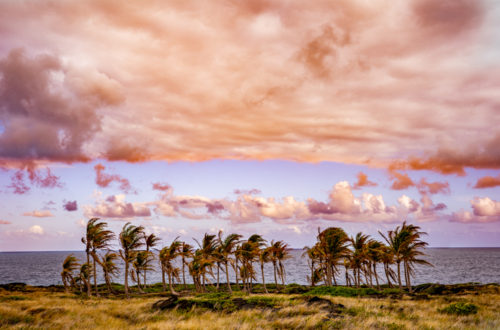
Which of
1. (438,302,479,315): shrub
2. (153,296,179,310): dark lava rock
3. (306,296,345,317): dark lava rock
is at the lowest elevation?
(438,302,479,315): shrub

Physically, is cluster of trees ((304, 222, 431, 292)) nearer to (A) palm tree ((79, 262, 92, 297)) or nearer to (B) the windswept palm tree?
(B) the windswept palm tree

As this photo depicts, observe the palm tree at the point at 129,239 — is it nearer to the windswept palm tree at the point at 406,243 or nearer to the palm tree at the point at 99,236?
the palm tree at the point at 99,236

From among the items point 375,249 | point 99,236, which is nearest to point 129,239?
point 99,236

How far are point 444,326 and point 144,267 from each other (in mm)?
45026

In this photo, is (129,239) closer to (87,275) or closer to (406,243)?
(87,275)

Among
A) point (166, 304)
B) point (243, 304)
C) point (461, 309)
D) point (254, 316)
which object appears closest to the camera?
point (254, 316)

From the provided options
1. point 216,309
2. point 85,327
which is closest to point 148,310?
point 216,309

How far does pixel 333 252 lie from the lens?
47438 millimetres

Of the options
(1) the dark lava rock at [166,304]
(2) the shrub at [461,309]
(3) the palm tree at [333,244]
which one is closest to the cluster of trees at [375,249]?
(3) the palm tree at [333,244]

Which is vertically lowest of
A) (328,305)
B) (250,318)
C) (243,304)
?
(328,305)

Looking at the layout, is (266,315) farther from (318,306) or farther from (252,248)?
(252,248)

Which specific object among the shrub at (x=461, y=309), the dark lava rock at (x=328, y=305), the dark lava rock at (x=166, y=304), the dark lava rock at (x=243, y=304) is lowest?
the shrub at (x=461, y=309)

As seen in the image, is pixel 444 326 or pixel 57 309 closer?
pixel 444 326

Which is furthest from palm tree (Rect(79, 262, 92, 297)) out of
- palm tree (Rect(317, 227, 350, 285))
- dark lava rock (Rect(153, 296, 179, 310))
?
palm tree (Rect(317, 227, 350, 285))
